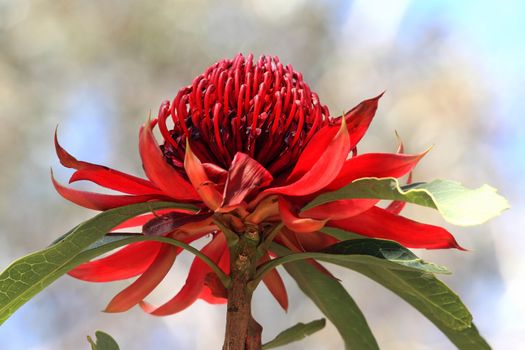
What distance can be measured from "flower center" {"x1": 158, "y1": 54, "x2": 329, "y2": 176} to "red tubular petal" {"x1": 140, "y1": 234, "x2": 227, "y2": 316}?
4.5 inches

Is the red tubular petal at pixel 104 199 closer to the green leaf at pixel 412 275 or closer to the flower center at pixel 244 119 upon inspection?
the flower center at pixel 244 119

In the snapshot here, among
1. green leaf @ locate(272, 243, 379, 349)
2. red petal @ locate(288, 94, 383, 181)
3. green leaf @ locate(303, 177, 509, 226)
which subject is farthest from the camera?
green leaf @ locate(272, 243, 379, 349)

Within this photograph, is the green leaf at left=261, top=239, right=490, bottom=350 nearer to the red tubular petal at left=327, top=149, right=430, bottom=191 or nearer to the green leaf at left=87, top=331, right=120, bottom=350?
the red tubular petal at left=327, top=149, right=430, bottom=191

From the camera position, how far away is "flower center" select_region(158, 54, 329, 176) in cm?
71

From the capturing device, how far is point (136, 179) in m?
0.72

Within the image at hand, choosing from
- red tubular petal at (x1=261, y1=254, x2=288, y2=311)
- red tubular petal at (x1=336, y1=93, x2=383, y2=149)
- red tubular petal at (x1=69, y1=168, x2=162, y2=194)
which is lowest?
red tubular petal at (x1=261, y1=254, x2=288, y2=311)

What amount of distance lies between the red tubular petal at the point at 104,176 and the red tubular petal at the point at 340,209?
0.17 meters

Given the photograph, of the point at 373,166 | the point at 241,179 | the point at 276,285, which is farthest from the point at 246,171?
the point at 276,285

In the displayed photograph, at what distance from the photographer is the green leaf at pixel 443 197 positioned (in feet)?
1.85

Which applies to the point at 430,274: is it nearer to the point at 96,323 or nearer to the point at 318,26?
the point at 96,323

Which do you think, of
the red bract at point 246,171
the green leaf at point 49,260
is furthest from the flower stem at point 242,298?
the green leaf at point 49,260

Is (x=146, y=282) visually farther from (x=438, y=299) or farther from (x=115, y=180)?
(x=438, y=299)

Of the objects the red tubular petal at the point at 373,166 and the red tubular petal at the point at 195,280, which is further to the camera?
the red tubular petal at the point at 195,280

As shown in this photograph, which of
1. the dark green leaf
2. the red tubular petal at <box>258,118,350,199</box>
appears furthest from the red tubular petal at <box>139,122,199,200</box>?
the dark green leaf
